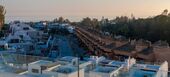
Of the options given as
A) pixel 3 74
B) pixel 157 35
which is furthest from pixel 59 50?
pixel 3 74

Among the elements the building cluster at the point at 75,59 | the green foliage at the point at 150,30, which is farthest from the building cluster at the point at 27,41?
the green foliage at the point at 150,30

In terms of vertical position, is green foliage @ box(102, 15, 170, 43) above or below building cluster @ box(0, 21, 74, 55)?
above

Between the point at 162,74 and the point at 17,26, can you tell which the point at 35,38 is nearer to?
the point at 17,26

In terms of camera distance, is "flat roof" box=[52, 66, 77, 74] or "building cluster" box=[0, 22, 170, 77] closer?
"building cluster" box=[0, 22, 170, 77]

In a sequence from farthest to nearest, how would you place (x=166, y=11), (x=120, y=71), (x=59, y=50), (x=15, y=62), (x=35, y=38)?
(x=166, y=11) < (x=35, y=38) < (x=59, y=50) < (x=120, y=71) < (x=15, y=62)

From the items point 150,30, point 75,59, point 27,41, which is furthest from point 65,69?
point 150,30

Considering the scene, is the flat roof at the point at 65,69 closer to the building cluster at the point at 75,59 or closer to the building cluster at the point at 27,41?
the building cluster at the point at 75,59

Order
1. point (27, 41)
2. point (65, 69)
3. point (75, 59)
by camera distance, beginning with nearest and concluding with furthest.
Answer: point (65, 69) → point (75, 59) → point (27, 41)

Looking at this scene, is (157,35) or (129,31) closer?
(157,35)

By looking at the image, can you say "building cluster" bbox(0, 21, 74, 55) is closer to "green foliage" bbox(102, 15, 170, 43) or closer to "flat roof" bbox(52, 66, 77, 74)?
"green foliage" bbox(102, 15, 170, 43)

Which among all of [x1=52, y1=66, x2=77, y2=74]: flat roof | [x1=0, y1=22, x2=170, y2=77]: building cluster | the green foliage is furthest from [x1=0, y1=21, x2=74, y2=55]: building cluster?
[x1=52, y1=66, x2=77, y2=74]: flat roof

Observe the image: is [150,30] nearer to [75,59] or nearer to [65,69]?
[75,59]
